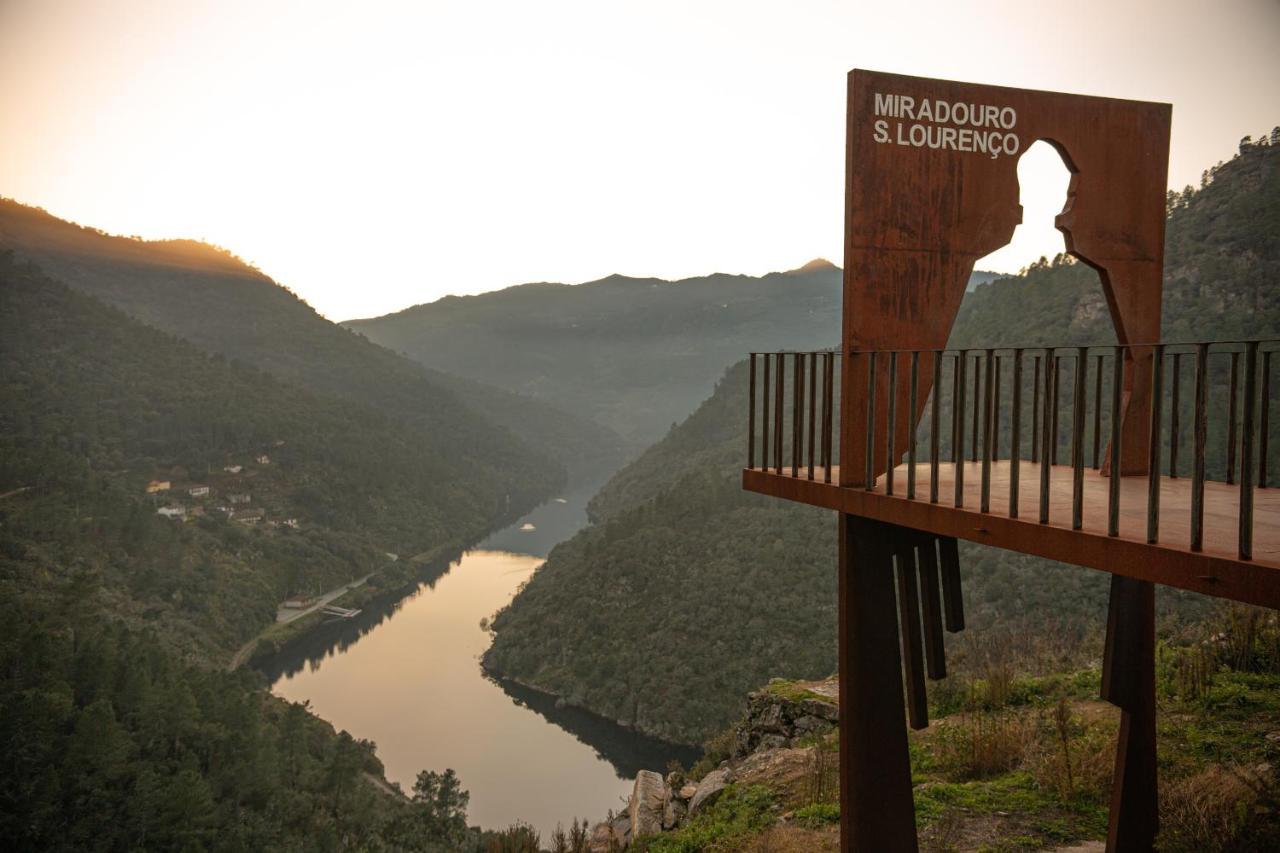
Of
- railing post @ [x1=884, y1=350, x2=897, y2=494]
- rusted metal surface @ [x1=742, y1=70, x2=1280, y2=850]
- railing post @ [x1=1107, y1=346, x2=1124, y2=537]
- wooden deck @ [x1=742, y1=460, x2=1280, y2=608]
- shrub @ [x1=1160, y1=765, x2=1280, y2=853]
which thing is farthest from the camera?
shrub @ [x1=1160, y1=765, x2=1280, y2=853]

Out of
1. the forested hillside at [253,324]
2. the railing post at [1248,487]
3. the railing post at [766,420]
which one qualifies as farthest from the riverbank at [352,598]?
the railing post at [1248,487]

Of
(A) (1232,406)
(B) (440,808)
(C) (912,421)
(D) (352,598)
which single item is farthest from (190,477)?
(A) (1232,406)

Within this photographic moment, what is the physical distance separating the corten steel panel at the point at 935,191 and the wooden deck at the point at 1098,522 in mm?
384

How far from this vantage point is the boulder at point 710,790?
847 cm

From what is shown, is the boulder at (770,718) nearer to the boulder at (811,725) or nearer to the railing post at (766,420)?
the boulder at (811,725)

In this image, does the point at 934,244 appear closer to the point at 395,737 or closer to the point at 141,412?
the point at 395,737

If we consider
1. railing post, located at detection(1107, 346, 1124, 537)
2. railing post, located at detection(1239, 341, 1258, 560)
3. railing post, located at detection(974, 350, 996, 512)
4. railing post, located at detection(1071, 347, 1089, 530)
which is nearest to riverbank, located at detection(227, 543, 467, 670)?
railing post, located at detection(974, 350, 996, 512)

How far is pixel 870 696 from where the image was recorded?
14.7 feet

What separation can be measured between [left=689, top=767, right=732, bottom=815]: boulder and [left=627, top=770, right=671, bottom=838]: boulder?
0.46 m

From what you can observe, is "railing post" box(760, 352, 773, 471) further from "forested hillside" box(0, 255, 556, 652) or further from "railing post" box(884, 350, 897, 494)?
"forested hillside" box(0, 255, 556, 652)

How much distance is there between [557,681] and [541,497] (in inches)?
2441

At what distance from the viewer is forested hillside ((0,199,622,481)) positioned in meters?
110

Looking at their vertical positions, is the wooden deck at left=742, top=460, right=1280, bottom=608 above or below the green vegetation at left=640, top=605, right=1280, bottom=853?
above

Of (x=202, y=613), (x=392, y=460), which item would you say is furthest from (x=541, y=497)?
(x=202, y=613)
